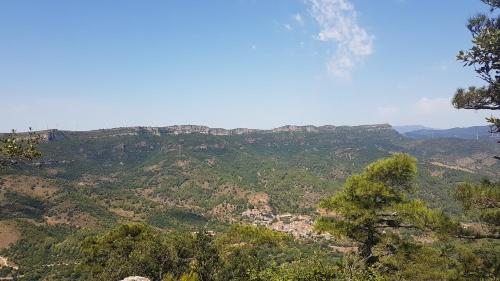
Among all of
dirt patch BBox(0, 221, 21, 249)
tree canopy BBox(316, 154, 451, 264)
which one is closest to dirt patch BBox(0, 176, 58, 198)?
dirt patch BBox(0, 221, 21, 249)

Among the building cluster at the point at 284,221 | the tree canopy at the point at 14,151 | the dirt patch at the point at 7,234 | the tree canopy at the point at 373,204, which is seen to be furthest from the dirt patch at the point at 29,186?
the tree canopy at the point at 373,204

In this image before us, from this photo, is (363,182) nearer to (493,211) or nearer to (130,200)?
(493,211)

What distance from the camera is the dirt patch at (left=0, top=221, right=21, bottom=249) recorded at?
364 feet

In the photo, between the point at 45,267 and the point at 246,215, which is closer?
the point at 45,267

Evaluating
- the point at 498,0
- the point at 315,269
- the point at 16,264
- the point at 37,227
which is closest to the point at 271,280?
the point at 315,269

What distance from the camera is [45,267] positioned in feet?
321

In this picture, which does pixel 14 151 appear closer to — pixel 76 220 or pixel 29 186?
pixel 76 220

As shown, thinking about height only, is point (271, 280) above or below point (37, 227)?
above

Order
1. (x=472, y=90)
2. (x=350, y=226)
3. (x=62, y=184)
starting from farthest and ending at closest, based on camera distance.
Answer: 1. (x=62, y=184)
2. (x=350, y=226)
3. (x=472, y=90)

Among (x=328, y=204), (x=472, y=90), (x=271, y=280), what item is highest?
(x=472, y=90)

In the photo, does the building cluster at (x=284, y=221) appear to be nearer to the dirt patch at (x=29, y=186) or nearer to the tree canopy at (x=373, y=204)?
the dirt patch at (x=29, y=186)

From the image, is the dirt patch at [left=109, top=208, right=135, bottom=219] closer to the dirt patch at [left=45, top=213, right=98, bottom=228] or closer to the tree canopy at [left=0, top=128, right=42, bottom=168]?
the dirt patch at [left=45, top=213, right=98, bottom=228]

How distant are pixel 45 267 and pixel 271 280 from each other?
99.6 metres

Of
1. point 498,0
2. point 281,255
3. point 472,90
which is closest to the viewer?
point 498,0
